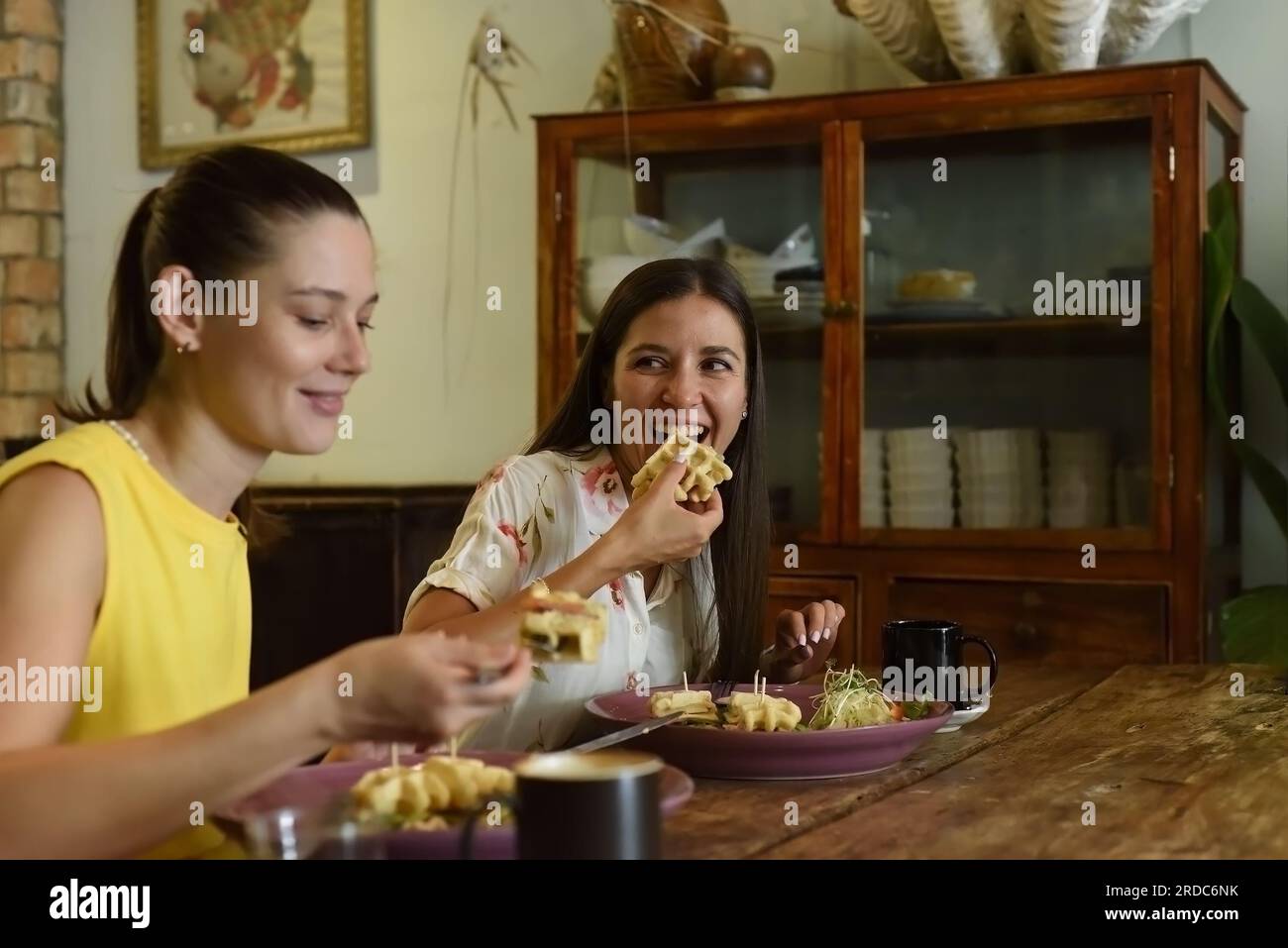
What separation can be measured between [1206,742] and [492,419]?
250cm

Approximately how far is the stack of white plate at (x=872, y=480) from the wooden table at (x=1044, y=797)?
128 cm

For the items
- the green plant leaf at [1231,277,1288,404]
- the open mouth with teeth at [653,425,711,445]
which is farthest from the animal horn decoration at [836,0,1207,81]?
the open mouth with teeth at [653,425,711,445]

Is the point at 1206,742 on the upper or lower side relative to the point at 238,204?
lower

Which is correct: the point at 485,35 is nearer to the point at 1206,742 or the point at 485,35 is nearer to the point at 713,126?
the point at 713,126

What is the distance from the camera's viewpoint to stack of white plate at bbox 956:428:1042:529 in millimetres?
3086

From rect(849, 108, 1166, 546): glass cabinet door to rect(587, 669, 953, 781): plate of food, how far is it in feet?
4.98

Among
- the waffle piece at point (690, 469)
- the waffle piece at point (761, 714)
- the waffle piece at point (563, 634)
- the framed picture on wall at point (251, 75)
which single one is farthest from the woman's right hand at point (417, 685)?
the framed picture on wall at point (251, 75)

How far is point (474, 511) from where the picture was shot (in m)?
1.90

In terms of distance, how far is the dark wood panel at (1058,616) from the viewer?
2.94m

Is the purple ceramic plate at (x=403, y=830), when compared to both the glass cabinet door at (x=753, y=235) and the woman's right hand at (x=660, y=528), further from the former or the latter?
the glass cabinet door at (x=753, y=235)

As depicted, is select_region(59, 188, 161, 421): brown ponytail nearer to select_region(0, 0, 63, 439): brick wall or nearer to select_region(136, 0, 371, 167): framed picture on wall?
select_region(136, 0, 371, 167): framed picture on wall

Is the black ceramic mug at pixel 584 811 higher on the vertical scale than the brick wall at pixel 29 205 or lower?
lower
